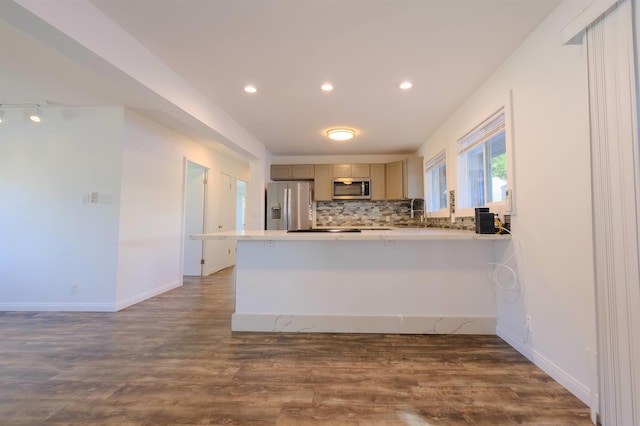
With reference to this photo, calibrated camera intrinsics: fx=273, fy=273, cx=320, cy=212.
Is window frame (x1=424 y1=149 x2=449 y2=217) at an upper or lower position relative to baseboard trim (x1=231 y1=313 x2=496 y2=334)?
upper

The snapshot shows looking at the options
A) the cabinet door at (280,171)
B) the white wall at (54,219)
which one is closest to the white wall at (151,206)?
the white wall at (54,219)

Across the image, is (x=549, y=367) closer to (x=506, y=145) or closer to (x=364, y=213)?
(x=506, y=145)

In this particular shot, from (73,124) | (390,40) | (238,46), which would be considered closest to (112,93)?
(73,124)

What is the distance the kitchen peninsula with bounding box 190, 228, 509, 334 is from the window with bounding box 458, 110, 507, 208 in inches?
21.7

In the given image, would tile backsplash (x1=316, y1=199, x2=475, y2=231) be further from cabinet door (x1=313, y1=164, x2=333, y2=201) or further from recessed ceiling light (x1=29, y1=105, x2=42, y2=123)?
recessed ceiling light (x1=29, y1=105, x2=42, y2=123)

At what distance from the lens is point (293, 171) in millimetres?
5164

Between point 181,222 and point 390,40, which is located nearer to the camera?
point 390,40

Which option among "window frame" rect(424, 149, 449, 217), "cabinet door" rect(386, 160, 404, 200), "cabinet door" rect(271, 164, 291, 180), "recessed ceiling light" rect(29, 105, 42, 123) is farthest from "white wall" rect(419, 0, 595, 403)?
"recessed ceiling light" rect(29, 105, 42, 123)

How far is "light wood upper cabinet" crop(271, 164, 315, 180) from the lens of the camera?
16.9 feet

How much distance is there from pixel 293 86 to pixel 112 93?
188 cm

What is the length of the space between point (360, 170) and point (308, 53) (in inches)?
124

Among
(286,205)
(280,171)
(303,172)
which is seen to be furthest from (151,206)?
(303,172)

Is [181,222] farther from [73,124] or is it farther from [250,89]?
[250,89]

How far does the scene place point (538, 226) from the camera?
1834 mm
